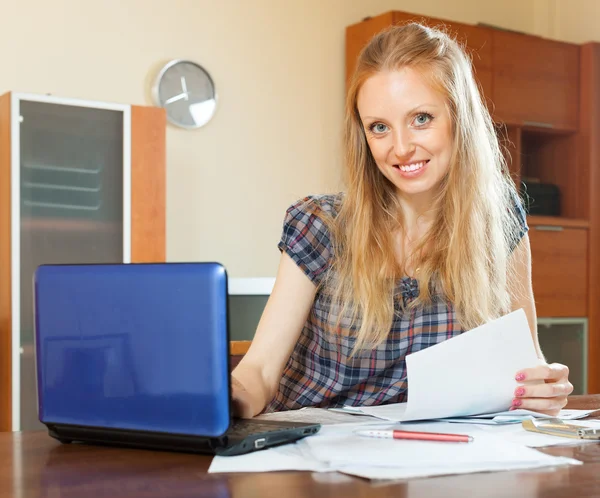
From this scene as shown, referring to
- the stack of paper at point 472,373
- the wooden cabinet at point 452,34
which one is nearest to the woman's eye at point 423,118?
the stack of paper at point 472,373

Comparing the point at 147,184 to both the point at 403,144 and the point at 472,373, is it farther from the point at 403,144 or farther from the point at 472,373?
the point at 472,373

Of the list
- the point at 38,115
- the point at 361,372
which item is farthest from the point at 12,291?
the point at 361,372

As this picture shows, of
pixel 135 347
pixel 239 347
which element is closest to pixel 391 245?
pixel 135 347

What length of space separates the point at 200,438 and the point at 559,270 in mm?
3773

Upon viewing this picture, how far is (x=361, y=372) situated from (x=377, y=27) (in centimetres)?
279

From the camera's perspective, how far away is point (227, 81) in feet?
13.2

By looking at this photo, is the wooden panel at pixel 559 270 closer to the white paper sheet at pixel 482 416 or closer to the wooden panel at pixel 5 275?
the wooden panel at pixel 5 275

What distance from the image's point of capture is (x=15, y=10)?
11.5ft

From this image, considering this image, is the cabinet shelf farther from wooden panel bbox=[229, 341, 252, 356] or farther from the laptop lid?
the laptop lid

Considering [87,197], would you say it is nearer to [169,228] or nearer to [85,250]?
[85,250]

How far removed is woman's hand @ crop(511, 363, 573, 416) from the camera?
129 cm

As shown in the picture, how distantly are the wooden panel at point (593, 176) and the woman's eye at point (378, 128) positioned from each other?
3279 mm

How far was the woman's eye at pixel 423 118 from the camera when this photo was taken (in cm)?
156

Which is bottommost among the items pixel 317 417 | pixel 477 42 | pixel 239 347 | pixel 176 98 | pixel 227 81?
pixel 239 347
